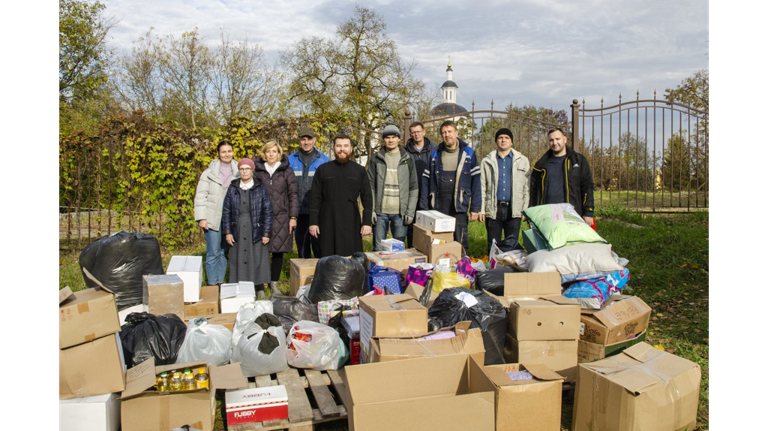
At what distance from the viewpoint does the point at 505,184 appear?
5.21m

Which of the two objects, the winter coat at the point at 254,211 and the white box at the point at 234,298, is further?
the winter coat at the point at 254,211

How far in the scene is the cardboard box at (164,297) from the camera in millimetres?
3842

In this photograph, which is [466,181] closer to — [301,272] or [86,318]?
[301,272]

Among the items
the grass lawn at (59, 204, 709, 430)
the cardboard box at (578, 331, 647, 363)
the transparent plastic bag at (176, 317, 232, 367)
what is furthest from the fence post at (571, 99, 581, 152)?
the transparent plastic bag at (176, 317, 232, 367)

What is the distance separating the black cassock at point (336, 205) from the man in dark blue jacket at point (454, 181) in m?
0.77

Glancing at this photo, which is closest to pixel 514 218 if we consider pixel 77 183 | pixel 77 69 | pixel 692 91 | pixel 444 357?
pixel 444 357

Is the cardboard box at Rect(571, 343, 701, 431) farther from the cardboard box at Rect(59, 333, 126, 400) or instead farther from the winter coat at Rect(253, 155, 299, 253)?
the winter coat at Rect(253, 155, 299, 253)

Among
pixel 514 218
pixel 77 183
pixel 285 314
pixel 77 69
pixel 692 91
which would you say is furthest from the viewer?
pixel 77 69

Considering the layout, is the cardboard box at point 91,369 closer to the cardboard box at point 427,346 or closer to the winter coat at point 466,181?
the cardboard box at point 427,346

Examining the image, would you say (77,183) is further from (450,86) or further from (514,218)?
(450,86)

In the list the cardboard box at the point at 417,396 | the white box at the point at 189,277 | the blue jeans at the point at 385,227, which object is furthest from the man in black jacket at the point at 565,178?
the white box at the point at 189,277

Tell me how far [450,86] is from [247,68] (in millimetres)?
40561

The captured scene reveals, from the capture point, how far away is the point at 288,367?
3449 mm
